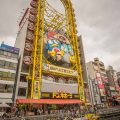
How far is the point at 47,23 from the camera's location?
4872 centimetres

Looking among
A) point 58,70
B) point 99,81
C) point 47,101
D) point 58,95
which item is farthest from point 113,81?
point 47,101

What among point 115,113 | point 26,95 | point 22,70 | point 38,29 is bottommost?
point 115,113

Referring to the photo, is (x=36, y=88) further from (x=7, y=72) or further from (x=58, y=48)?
(x=58, y=48)

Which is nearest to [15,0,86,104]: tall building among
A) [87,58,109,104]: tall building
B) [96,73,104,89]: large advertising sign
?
[87,58,109,104]: tall building

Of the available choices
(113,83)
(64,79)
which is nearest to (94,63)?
(113,83)

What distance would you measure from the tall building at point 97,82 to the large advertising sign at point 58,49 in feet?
41.7

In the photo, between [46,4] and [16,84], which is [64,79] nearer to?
[16,84]

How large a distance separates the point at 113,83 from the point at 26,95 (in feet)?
152

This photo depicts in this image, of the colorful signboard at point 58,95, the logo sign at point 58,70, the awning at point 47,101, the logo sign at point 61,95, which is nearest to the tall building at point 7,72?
the awning at point 47,101

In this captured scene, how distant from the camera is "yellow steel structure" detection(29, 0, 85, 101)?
35594 mm

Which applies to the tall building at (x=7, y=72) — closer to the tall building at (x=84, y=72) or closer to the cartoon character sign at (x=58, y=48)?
the cartoon character sign at (x=58, y=48)

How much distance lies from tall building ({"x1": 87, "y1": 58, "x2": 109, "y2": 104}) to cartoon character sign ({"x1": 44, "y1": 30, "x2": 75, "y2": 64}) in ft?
44.7

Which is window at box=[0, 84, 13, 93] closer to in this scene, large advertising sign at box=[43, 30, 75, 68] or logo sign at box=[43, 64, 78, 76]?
logo sign at box=[43, 64, 78, 76]

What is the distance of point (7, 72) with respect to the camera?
33.5 m
